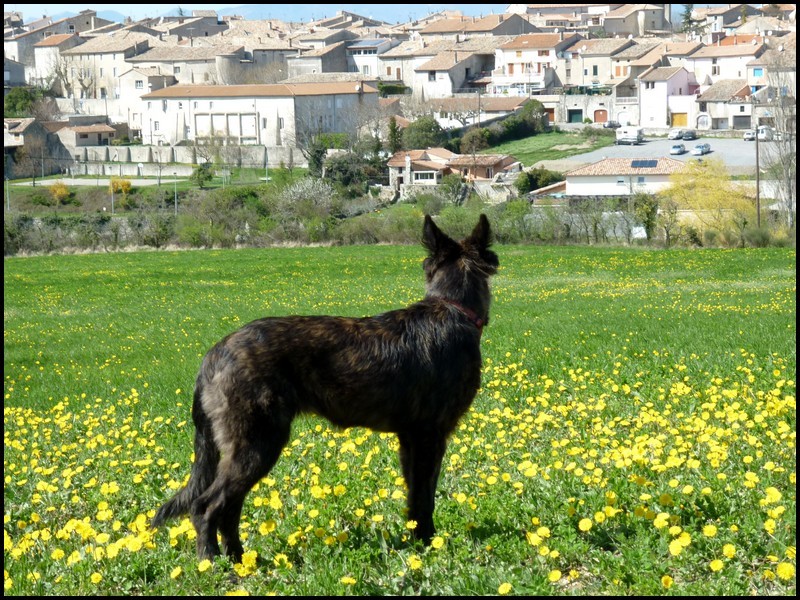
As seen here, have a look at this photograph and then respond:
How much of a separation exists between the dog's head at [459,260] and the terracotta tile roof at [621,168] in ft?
228

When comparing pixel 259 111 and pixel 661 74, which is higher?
pixel 661 74

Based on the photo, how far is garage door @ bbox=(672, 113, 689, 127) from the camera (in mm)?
104850

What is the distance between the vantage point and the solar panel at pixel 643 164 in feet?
246

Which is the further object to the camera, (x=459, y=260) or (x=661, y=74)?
(x=661, y=74)

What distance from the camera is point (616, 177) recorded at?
246ft

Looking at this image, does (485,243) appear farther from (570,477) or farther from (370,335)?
(570,477)

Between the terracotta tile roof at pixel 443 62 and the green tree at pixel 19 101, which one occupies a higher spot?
the terracotta tile roof at pixel 443 62

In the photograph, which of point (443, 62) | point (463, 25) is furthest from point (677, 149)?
point (463, 25)

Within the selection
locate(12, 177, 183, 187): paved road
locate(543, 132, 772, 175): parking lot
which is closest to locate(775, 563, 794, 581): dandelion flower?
locate(543, 132, 772, 175): parking lot

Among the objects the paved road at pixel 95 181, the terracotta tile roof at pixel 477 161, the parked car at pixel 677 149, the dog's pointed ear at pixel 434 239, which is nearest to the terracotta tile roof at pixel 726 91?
the parked car at pixel 677 149

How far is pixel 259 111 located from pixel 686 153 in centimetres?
4415

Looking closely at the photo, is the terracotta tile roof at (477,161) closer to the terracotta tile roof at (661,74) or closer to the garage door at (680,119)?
the garage door at (680,119)

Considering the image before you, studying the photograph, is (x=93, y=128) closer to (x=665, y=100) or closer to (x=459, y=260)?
(x=665, y=100)

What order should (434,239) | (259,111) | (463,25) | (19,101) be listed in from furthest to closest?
1. (463,25)
2. (19,101)
3. (259,111)
4. (434,239)
